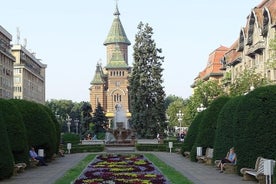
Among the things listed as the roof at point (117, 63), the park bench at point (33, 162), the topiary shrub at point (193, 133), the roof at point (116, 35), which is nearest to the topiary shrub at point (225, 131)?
the topiary shrub at point (193, 133)

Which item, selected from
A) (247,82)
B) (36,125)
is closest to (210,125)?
(36,125)

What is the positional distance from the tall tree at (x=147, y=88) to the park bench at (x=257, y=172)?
45694 mm

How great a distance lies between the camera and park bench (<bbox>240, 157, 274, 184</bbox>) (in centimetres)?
1611

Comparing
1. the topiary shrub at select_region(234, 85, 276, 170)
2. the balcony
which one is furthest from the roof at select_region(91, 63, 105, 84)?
the topiary shrub at select_region(234, 85, 276, 170)

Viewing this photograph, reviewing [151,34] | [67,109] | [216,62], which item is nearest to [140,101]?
[151,34]

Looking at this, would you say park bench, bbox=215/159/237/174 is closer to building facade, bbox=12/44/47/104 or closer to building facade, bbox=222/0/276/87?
building facade, bbox=222/0/276/87

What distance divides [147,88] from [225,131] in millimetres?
42250

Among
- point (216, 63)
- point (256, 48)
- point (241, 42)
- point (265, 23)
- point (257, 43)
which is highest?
point (216, 63)

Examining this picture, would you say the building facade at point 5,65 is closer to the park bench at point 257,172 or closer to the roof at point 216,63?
the roof at point 216,63

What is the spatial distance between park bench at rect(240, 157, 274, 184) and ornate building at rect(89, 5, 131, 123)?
357 feet

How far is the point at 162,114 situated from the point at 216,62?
3339 centimetres

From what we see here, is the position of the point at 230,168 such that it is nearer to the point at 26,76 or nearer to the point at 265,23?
the point at 265,23

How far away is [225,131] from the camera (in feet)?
73.6

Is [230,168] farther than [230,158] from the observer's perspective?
No
